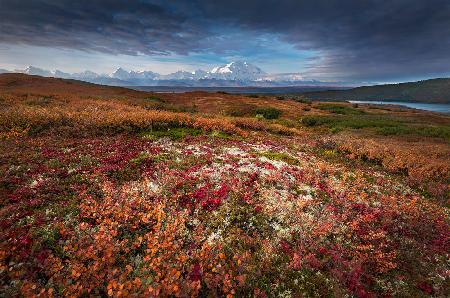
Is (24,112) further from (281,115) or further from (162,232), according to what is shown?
(281,115)

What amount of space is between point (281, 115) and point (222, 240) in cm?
4876

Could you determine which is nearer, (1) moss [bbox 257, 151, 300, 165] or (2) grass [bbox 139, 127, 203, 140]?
(1) moss [bbox 257, 151, 300, 165]

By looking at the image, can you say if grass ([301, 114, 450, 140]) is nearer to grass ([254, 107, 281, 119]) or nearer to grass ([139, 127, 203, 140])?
grass ([254, 107, 281, 119])

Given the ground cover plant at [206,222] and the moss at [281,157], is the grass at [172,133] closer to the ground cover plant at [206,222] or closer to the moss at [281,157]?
the ground cover plant at [206,222]

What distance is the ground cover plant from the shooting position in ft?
30.3

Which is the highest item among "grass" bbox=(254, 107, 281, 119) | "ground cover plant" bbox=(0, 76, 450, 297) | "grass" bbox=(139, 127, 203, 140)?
"grass" bbox=(139, 127, 203, 140)

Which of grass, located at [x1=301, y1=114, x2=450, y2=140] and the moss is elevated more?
the moss

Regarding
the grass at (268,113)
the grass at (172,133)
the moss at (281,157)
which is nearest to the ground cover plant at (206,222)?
the moss at (281,157)

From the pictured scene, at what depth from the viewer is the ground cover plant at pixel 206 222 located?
9227 mm

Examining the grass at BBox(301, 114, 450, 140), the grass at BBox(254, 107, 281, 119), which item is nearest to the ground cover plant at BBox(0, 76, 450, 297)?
the grass at BBox(301, 114, 450, 140)

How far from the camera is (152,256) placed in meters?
9.99

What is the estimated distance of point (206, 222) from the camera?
12.4m

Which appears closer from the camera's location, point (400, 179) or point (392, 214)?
point (392, 214)

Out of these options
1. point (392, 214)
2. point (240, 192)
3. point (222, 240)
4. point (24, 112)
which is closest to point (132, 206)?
point (222, 240)
